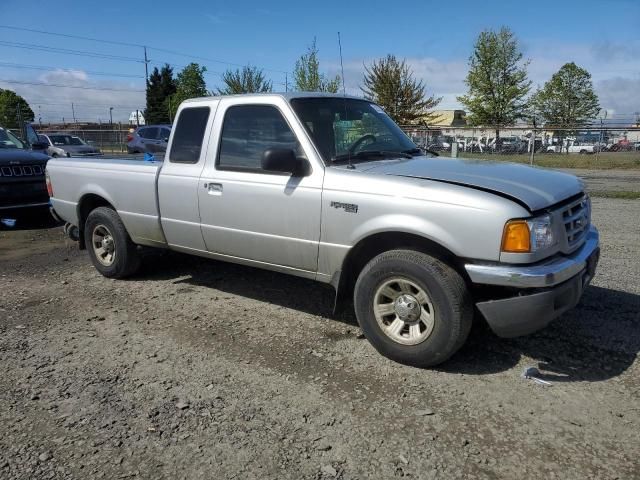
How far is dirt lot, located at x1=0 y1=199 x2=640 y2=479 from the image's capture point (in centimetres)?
272

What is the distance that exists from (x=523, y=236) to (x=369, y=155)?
1635mm

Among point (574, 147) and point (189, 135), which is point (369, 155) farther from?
point (574, 147)

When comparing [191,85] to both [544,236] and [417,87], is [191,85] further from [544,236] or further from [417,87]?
[544,236]

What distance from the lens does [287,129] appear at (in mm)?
4309

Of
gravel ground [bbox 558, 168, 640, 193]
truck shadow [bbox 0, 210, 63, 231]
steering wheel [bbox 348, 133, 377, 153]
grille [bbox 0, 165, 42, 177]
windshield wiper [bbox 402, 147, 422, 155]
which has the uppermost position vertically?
steering wheel [bbox 348, 133, 377, 153]

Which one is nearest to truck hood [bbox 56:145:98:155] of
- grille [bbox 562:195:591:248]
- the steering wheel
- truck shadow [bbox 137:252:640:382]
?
truck shadow [bbox 137:252:640:382]

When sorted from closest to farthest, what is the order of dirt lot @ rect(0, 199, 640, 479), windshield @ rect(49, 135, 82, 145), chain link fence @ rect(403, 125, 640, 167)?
dirt lot @ rect(0, 199, 640, 479) < windshield @ rect(49, 135, 82, 145) < chain link fence @ rect(403, 125, 640, 167)

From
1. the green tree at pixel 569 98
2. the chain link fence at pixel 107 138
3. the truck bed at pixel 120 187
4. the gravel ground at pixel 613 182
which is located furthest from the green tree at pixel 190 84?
the truck bed at pixel 120 187

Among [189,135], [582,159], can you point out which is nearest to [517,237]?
[189,135]

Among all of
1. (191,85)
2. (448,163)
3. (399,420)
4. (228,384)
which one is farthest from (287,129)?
(191,85)

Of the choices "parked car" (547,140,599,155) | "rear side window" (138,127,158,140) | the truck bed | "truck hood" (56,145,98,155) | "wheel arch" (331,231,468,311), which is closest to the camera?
"wheel arch" (331,231,468,311)

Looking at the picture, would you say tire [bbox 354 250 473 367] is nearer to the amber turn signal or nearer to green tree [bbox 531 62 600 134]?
the amber turn signal

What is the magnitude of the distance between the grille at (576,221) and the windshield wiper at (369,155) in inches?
56.9

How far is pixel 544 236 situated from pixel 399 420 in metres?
1.44
